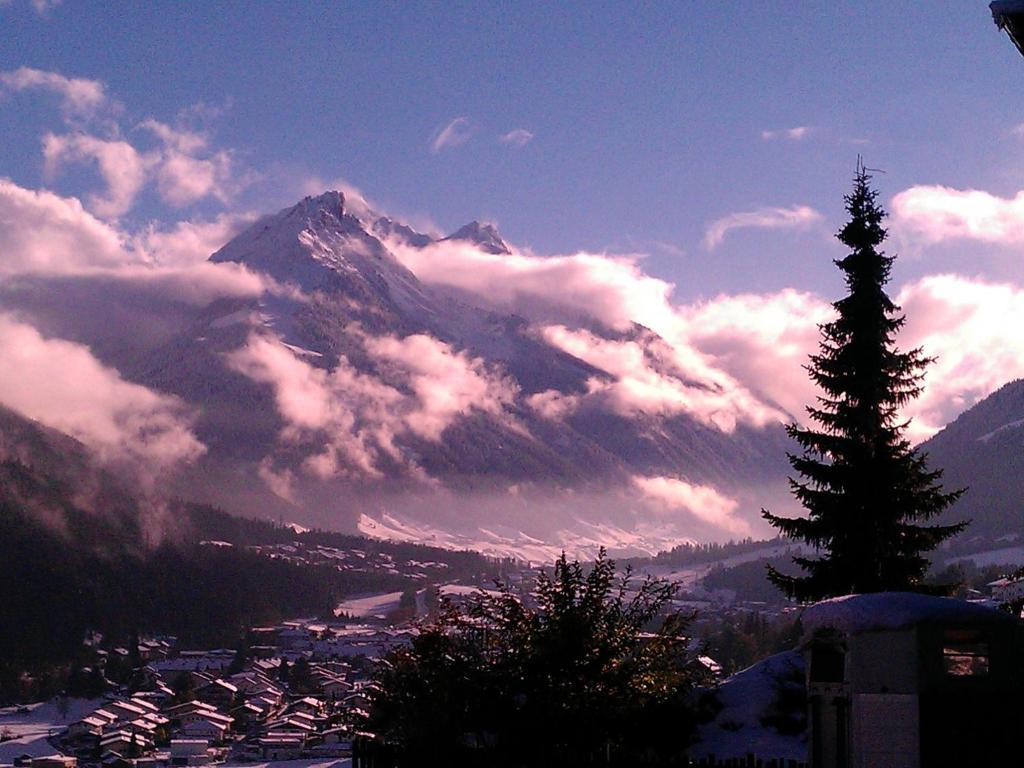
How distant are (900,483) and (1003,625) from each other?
11.9 metres

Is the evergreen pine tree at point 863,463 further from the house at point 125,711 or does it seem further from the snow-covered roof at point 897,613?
the house at point 125,711

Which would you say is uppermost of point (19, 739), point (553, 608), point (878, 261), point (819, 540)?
point (878, 261)

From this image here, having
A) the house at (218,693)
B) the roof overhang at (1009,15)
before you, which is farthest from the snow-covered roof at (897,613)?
the house at (218,693)

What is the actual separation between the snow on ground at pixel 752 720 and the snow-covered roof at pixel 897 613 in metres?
3.22

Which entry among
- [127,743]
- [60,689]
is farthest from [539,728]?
[60,689]

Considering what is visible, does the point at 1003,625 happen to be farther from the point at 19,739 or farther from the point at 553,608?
the point at 19,739

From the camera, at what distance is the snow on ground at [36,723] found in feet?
292

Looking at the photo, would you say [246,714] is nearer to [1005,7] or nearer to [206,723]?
[206,723]

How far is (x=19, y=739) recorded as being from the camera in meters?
99.9

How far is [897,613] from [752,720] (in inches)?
206

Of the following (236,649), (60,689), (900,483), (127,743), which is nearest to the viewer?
(900,483)

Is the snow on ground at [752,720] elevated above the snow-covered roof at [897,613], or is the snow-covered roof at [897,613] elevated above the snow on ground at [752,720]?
the snow-covered roof at [897,613]

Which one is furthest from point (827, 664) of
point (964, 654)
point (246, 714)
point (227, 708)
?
point (227, 708)

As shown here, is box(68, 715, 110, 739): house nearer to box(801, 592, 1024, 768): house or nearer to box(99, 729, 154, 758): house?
box(99, 729, 154, 758): house
